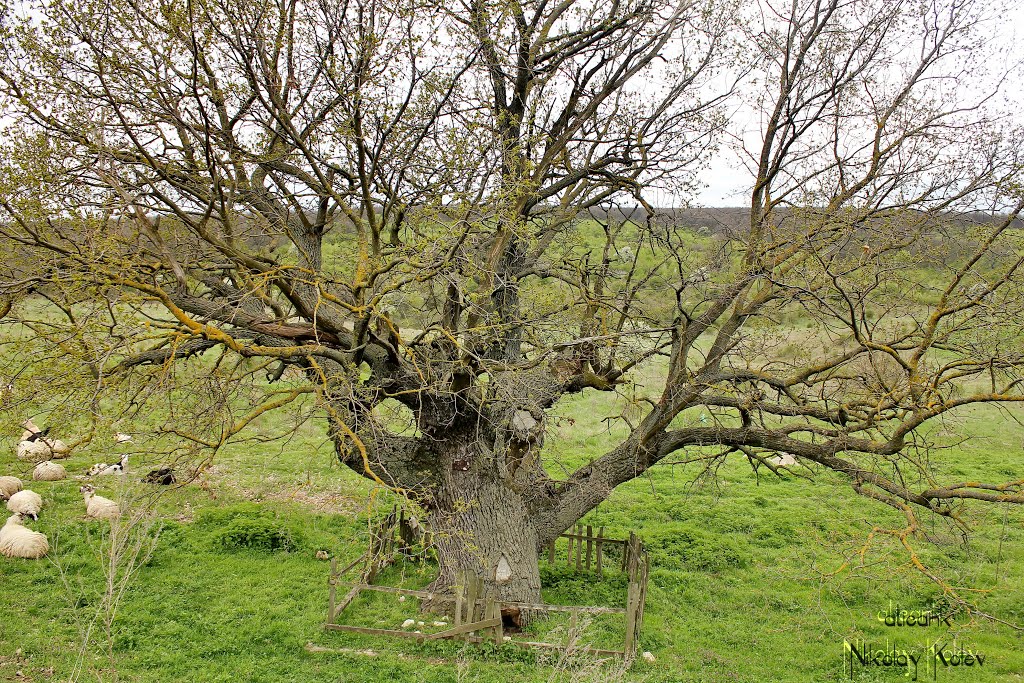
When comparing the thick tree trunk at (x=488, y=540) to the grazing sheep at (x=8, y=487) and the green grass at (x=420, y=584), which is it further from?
the grazing sheep at (x=8, y=487)

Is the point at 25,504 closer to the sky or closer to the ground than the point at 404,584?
closer to the sky

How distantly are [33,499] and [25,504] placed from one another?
0.19 m

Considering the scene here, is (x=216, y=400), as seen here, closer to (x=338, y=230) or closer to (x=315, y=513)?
(x=338, y=230)

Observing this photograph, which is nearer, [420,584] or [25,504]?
[420,584]

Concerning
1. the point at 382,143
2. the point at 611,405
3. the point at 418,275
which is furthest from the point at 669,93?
the point at 611,405

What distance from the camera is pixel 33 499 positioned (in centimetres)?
1271

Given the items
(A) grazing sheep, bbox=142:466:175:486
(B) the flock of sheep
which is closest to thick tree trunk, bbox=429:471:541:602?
(A) grazing sheep, bbox=142:466:175:486

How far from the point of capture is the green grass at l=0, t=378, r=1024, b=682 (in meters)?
8.91

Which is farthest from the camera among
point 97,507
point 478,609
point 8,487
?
point 8,487

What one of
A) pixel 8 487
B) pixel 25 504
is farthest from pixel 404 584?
pixel 8 487

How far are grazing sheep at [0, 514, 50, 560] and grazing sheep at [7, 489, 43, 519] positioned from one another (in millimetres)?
756

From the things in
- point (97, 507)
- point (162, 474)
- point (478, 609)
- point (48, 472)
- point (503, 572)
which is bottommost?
point (478, 609)
